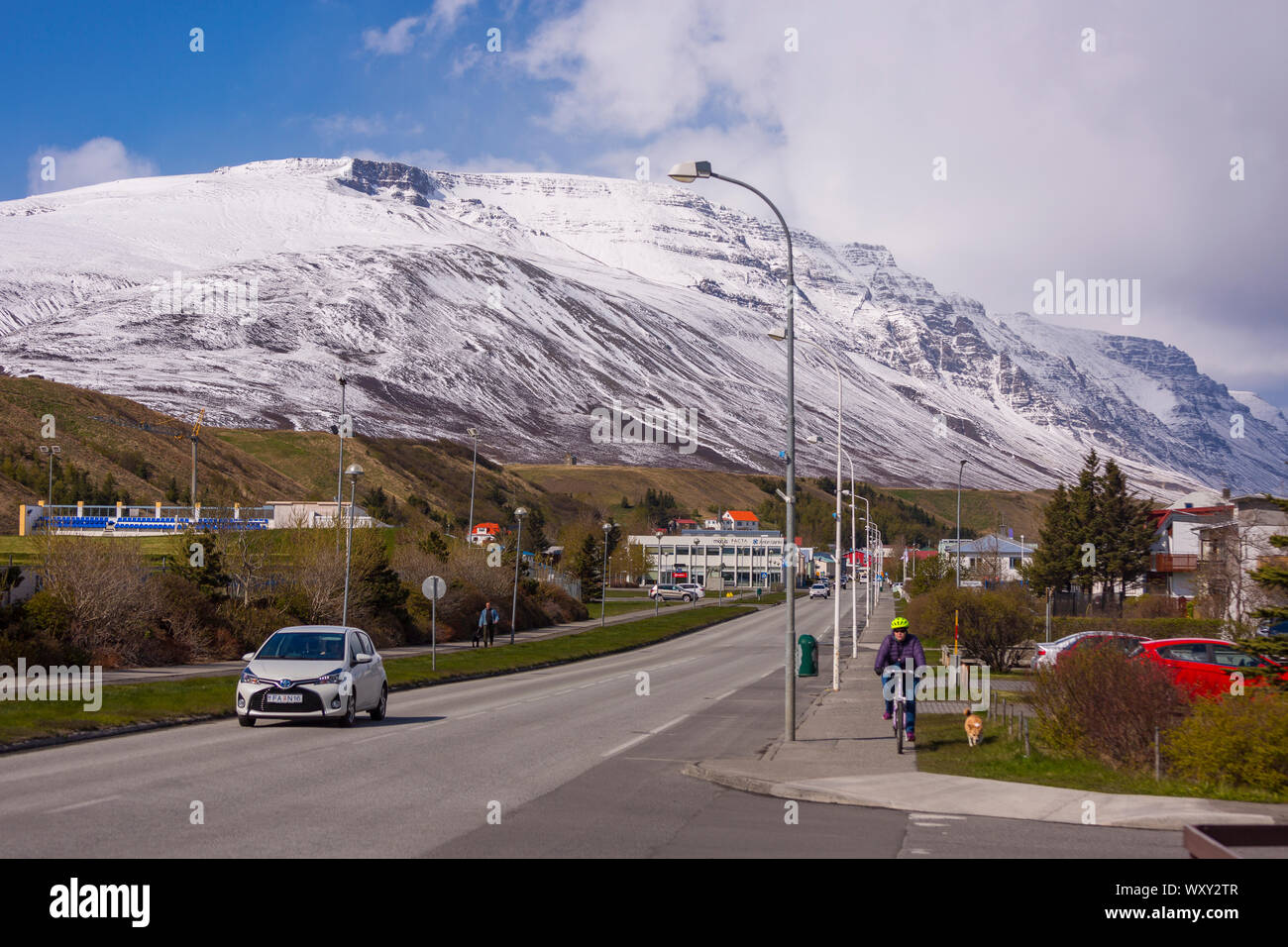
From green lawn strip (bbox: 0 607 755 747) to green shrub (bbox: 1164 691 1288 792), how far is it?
15174mm

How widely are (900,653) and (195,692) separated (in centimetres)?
1466

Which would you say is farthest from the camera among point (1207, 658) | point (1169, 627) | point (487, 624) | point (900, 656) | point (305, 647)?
point (487, 624)

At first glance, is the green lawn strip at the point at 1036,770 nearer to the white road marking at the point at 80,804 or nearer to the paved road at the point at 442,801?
the paved road at the point at 442,801

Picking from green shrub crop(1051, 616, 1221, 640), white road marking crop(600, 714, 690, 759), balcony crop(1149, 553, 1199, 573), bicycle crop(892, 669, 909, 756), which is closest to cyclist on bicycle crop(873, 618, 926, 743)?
bicycle crop(892, 669, 909, 756)

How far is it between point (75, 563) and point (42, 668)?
4.93 meters

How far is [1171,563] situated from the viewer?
75000 mm

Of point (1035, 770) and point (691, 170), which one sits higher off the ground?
point (691, 170)

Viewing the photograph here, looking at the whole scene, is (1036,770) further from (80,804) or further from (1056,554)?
(1056,554)

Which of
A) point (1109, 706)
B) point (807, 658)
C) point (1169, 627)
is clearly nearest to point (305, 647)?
point (807, 658)

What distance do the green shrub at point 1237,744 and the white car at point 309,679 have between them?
12296 millimetres

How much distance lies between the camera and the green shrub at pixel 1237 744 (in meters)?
13.4
